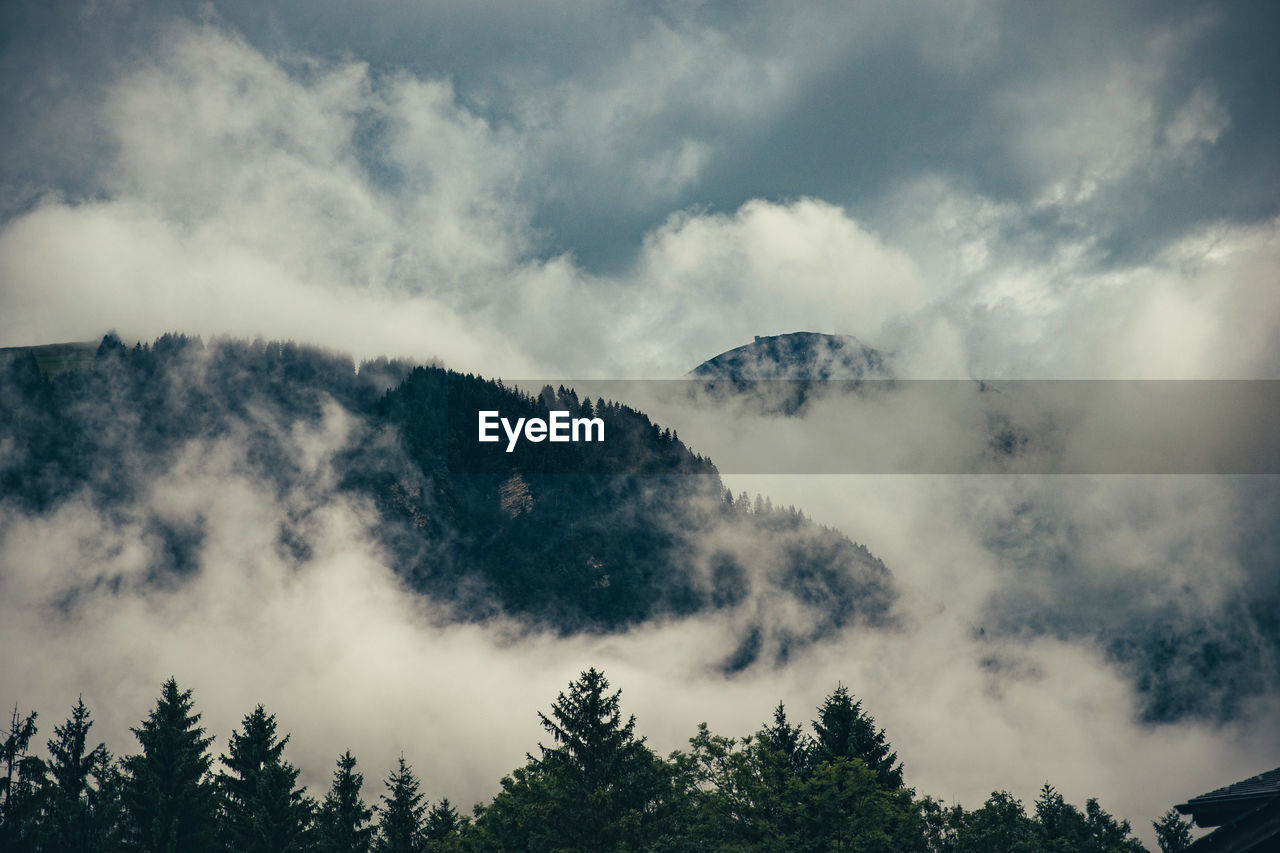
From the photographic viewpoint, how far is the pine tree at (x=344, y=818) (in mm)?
61234

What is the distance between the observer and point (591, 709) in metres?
51.7

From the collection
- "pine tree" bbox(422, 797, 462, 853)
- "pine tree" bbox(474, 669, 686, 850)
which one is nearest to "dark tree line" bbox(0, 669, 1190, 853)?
"pine tree" bbox(474, 669, 686, 850)

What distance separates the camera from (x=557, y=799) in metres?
48.3

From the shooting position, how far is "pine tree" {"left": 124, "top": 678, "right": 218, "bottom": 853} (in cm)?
5947

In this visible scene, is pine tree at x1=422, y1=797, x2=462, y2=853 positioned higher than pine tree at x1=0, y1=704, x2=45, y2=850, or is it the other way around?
pine tree at x1=0, y1=704, x2=45, y2=850

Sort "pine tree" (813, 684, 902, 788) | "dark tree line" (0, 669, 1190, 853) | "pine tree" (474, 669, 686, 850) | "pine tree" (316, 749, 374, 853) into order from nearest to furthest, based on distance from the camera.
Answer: "pine tree" (474, 669, 686, 850), "dark tree line" (0, 669, 1190, 853), "pine tree" (316, 749, 374, 853), "pine tree" (813, 684, 902, 788)

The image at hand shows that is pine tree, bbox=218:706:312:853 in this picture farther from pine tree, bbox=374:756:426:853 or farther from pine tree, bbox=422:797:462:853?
pine tree, bbox=422:797:462:853

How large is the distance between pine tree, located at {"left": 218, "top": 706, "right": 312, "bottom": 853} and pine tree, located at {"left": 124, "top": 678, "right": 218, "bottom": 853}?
6.43ft

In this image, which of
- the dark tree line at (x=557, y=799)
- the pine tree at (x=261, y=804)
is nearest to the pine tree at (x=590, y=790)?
the dark tree line at (x=557, y=799)

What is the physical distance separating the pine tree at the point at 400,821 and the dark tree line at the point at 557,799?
0.11 meters

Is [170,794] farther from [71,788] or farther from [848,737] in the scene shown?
→ [848,737]

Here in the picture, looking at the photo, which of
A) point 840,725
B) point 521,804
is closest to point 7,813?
point 521,804

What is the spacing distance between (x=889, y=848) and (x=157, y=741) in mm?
45581

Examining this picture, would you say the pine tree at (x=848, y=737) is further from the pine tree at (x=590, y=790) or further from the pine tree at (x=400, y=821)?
the pine tree at (x=400, y=821)
